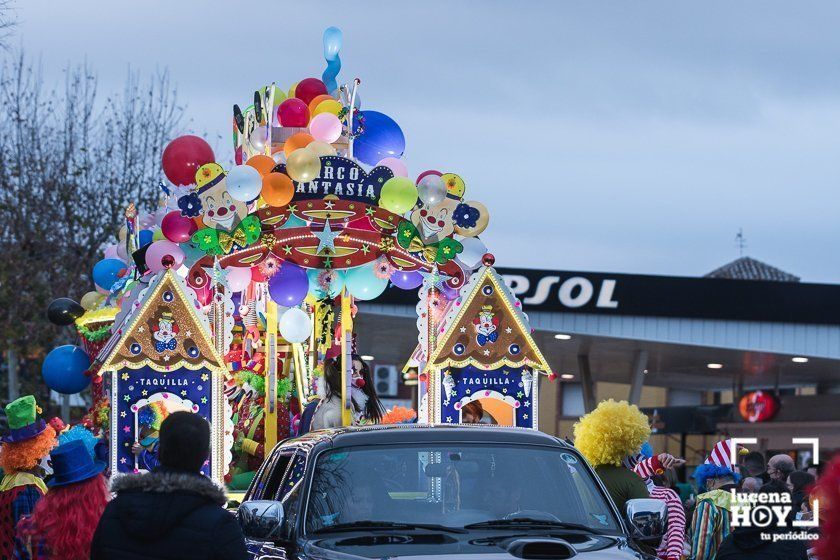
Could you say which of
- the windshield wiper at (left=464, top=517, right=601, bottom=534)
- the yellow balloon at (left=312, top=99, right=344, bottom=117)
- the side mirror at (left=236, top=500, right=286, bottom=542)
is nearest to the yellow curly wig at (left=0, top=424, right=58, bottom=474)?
the side mirror at (left=236, top=500, right=286, bottom=542)

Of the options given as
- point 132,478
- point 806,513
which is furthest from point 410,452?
point 806,513

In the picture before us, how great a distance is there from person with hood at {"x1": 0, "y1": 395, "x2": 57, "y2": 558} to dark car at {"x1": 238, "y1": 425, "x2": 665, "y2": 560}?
1.90 metres

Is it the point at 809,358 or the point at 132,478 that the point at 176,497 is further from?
the point at 809,358

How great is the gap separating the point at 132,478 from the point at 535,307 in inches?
764

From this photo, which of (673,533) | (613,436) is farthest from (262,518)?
(673,533)

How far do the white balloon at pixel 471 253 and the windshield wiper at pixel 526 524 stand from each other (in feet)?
30.5

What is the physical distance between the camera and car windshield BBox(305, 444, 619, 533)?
670 cm

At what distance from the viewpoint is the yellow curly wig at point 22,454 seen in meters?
8.66

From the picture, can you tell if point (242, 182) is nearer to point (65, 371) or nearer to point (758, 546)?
point (65, 371)

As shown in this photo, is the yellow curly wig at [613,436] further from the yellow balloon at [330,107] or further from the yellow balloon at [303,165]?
the yellow balloon at [330,107]

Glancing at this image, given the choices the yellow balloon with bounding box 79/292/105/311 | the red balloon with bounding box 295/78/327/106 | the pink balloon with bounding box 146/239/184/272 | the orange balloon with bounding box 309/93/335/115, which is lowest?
the yellow balloon with bounding box 79/292/105/311

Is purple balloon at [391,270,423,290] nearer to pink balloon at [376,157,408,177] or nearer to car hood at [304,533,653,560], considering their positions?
pink balloon at [376,157,408,177]

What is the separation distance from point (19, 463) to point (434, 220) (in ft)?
25.1

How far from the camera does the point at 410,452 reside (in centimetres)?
698
